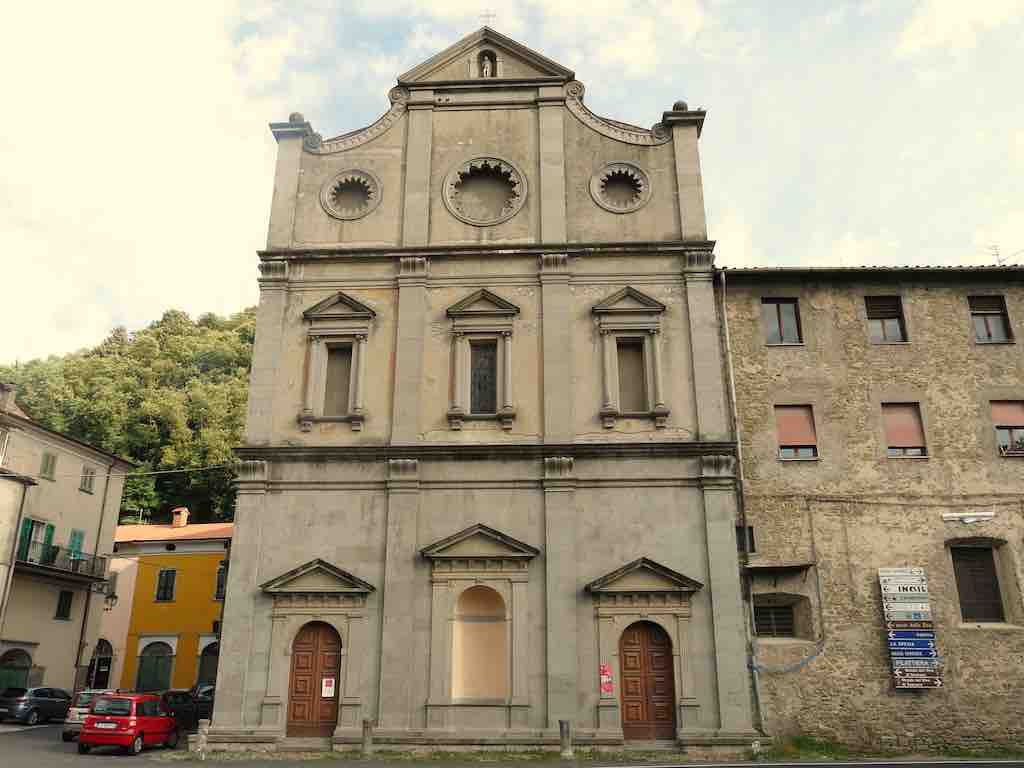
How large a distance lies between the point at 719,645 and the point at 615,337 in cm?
810

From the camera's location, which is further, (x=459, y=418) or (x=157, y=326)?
(x=157, y=326)

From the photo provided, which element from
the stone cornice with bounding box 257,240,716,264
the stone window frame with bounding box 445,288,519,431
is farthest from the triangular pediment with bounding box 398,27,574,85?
the stone window frame with bounding box 445,288,519,431

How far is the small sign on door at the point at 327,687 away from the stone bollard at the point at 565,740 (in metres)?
5.43

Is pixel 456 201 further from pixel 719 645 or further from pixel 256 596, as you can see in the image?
pixel 719 645

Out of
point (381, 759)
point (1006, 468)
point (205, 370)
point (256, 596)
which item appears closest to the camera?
point (381, 759)

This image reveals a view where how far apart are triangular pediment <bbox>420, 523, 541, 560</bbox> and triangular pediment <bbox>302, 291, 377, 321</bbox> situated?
256 inches

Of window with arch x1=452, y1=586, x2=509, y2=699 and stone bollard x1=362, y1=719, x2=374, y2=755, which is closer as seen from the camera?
stone bollard x1=362, y1=719, x2=374, y2=755

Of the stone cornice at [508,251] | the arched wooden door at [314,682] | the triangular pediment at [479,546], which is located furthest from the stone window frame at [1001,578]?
the arched wooden door at [314,682]

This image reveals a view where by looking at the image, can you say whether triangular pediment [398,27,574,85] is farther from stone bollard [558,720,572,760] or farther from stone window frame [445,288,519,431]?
stone bollard [558,720,572,760]

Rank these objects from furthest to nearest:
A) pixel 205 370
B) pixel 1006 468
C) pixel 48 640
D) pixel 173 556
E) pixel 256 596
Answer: pixel 205 370 < pixel 173 556 < pixel 48 640 < pixel 1006 468 < pixel 256 596

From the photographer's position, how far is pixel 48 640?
1329 inches

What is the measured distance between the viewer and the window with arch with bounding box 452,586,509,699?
19984 mm

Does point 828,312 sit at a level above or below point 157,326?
below

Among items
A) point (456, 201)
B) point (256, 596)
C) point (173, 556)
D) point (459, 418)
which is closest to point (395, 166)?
point (456, 201)
